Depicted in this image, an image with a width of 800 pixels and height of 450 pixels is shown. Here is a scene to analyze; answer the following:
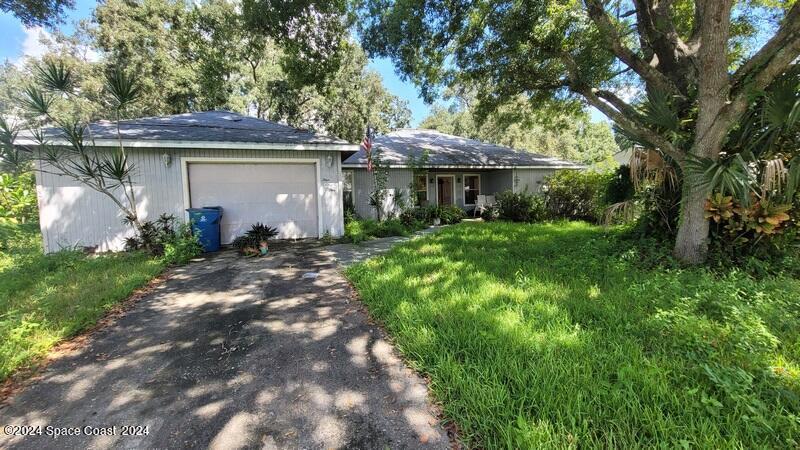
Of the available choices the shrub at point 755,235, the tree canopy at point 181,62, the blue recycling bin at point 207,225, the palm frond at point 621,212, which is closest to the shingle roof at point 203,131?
the blue recycling bin at point 207,225

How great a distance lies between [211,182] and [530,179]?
38.9 ft

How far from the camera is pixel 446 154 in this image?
13.0 metres

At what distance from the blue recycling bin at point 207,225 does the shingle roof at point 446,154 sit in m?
4.77

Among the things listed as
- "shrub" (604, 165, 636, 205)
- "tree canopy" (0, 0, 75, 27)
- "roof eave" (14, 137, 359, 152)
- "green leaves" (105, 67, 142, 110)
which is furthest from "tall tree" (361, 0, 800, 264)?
"tree canopy" (0, 0, 75, 27)

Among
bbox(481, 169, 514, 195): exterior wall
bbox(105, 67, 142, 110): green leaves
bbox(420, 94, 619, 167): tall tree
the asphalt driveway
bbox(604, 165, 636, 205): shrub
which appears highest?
bbox(420, 94, 619, 167): tall tree

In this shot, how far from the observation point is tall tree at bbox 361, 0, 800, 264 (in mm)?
3963

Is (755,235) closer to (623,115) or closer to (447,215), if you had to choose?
(623,115)

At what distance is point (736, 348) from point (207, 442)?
12.2 feet

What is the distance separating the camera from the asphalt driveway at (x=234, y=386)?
6.30ft

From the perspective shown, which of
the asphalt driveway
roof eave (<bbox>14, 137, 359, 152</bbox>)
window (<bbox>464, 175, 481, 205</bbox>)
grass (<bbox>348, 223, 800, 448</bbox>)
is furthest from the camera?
window (<bbox>464, 175, 481, 205</bbox>)

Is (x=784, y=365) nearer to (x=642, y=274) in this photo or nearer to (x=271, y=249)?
(x=642, y=274)

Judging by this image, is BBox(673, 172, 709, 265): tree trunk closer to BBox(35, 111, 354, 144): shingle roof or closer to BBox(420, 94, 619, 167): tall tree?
BBox(35, 111, 354, 144): shingle roof

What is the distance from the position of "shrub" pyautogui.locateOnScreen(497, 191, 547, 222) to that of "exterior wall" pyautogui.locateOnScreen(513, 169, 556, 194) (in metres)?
2.25

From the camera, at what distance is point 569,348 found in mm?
2477
